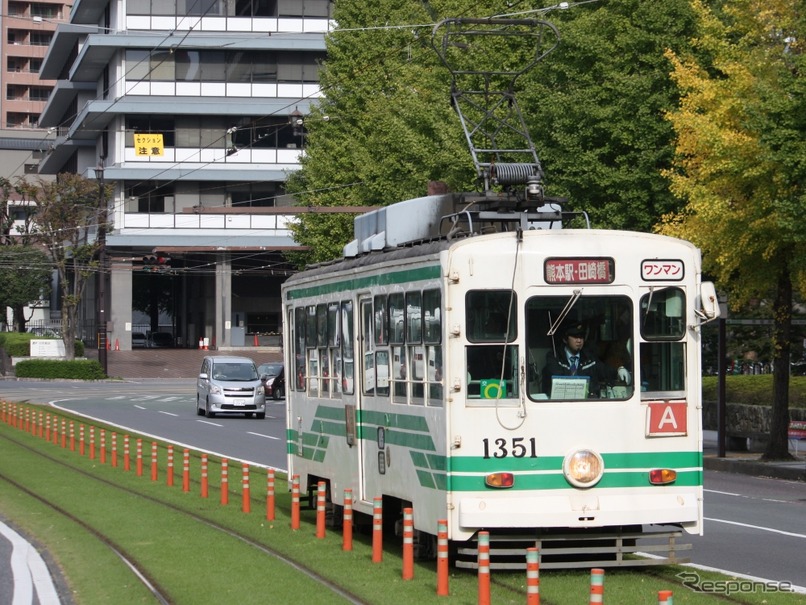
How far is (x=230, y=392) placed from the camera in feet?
139

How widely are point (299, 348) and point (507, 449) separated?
5894 millimetres

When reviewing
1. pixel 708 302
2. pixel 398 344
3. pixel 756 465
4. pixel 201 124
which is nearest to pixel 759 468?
pixel 756 465

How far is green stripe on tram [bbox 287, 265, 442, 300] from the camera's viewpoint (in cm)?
1266

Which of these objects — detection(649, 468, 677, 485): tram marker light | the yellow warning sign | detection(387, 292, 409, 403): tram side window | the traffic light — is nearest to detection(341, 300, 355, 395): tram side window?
detection(387, 292, 409, 403): tram side window

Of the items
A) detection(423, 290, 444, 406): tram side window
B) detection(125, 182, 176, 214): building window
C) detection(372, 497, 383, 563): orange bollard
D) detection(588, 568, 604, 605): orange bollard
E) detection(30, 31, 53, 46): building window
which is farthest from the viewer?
detection(30, 31, 53, 46): building window

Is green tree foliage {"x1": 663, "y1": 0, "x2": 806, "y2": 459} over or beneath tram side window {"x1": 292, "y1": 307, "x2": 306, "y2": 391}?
over

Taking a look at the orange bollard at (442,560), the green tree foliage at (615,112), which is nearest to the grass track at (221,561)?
the orange bollard at (442,560)

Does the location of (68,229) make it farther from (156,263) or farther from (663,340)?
(663,340)

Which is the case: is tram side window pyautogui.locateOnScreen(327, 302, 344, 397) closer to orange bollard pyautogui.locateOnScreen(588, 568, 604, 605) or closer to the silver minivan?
orange bollard pyautogui.locateOnScreen(588, 568, 604, 605)

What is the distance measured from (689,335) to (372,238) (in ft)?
17.7

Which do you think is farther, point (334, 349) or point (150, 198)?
point (150, 198)

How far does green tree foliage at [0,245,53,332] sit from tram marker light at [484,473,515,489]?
70.6m

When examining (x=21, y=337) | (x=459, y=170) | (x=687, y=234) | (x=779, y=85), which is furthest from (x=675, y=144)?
(x=21, y=337)

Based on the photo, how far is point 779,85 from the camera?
24359 mm
